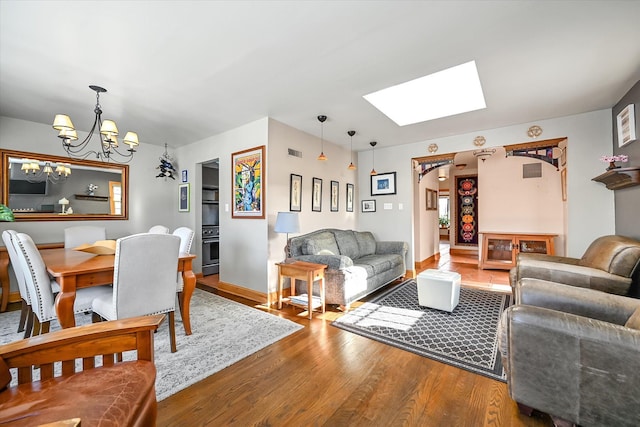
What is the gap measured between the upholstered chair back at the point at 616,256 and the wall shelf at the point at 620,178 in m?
0.60

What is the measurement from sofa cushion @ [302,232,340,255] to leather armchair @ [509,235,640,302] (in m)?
2.21

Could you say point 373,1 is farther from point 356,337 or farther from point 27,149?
point 27,149

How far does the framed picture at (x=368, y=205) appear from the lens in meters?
5.43

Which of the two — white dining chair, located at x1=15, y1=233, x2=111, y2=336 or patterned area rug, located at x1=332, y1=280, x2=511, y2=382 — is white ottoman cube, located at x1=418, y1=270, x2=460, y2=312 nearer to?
patterned area rug, located at x1=332, y1=280, x2=511, y2=382

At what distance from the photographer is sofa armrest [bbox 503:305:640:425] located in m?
1.24

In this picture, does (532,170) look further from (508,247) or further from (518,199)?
(508,247)

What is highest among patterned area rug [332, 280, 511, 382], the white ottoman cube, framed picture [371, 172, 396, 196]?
framed picture [371, 172, 396, 196]

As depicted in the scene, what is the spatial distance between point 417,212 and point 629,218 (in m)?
2.97

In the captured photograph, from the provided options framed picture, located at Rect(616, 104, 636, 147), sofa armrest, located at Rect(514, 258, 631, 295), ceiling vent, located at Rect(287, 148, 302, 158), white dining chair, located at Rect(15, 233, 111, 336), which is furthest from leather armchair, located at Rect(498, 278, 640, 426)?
ceiling vent, located at Rect(287, 148, 302, 158)

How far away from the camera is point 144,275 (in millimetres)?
2119

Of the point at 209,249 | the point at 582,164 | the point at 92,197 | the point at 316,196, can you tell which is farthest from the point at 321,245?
the point at 92,197

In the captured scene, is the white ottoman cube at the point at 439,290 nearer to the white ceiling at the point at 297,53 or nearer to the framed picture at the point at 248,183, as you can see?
the white ceiling at the point at 297,53

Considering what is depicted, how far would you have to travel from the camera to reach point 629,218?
296 cm

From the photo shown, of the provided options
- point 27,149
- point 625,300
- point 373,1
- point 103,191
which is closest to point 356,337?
point 625,300
